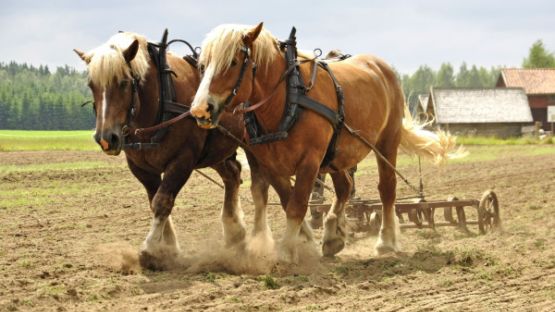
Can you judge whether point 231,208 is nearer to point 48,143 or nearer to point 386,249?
point 386,249

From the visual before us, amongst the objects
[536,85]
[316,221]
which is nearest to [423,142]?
[316,221]

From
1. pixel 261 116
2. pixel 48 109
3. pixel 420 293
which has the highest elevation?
pixel 48 109

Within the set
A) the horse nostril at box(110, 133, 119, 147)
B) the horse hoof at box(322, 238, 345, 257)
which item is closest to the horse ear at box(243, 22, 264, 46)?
the horse nostril at box(110, 133, 119, 147)

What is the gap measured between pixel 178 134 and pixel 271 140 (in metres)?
0.97

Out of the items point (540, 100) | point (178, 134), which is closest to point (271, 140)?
point (178, 134)

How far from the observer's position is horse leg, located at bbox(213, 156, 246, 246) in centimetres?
898

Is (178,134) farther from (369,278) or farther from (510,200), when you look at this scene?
(510,200)

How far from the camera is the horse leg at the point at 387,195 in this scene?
9234 mm

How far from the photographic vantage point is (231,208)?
9055 millimetres

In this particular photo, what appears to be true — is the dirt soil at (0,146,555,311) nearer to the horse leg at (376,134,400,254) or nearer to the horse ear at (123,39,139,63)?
the horse leg at (376,134,400,254)

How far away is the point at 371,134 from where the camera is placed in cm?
889

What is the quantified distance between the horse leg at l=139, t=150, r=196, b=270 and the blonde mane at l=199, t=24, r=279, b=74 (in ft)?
3.60

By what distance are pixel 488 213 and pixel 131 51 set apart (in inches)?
213

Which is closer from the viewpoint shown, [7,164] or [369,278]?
[369,278]
